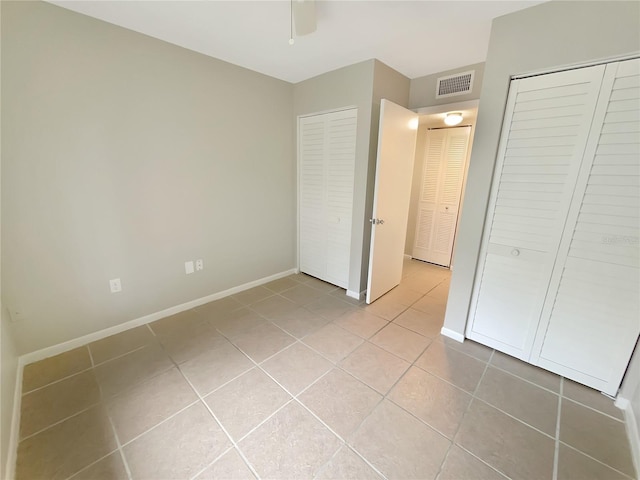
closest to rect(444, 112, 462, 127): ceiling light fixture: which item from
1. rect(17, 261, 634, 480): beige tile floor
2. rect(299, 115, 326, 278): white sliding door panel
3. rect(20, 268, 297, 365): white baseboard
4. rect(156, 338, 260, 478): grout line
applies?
rect(299, 115, 326, 278): white sliding door panel

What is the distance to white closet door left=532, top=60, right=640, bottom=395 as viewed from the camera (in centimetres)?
142

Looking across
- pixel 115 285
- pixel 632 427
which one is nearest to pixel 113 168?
pixel 115 285

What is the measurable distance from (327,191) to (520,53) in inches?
73.9

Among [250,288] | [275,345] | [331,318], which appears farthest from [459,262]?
[250,288]

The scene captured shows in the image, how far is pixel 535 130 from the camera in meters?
1.66

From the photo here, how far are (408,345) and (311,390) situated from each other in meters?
0.91

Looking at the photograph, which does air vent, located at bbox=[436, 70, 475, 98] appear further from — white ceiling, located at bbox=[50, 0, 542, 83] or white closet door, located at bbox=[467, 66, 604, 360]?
white closet door, located at bbox=[467, 66, 604, 360]

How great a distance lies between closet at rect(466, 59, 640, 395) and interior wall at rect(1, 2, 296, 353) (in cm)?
232

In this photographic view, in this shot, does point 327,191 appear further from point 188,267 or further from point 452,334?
point 452,334

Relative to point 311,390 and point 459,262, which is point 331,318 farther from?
point 459,262

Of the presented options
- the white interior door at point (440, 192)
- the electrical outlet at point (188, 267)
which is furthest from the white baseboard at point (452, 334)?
the electrical outlet at point (188, 267)

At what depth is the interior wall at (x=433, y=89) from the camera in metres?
2.36

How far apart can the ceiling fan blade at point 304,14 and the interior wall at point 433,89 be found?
160 cm

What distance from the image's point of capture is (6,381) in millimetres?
1372
